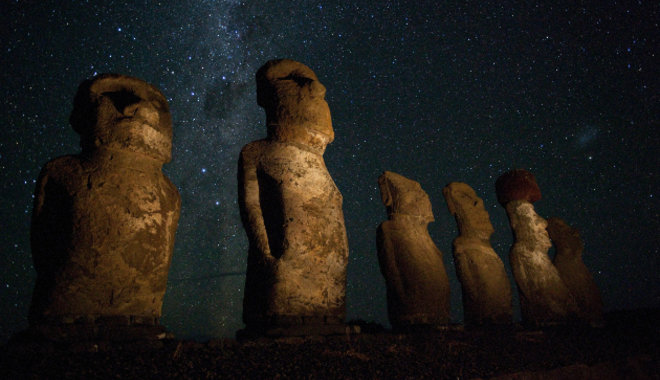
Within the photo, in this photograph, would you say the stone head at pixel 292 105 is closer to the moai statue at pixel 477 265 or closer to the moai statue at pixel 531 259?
the moai statue at pixel 477 265

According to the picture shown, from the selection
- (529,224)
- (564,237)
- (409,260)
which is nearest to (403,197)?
(409,260)

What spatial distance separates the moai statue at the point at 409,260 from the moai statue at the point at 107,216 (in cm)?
348

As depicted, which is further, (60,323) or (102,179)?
(102,179)

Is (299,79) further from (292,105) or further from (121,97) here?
(121,97)

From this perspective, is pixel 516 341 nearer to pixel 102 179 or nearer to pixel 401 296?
pixel 401 296

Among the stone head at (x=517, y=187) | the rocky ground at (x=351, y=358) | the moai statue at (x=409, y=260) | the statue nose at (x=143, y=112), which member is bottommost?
the rocky ground at (x=351, y=358)

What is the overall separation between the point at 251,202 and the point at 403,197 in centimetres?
328

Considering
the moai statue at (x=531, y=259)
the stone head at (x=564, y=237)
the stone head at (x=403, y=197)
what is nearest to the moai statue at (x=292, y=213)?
the stone head at (x=403, y=197)

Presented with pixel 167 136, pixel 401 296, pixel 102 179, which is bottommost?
pixel 401 296

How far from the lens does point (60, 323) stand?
3.36 metres

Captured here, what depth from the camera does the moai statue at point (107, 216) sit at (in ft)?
11.7

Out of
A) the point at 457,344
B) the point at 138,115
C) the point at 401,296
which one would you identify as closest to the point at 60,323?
the point at 138,115

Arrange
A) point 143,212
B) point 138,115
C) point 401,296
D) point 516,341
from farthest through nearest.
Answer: point 401,296
point 516,341
point 138,115
point 143,212

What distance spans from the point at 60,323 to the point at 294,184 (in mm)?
2496
